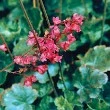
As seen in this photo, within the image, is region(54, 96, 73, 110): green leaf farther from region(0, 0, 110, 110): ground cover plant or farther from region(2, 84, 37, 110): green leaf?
region(2, 84, 37, 110): green leaf

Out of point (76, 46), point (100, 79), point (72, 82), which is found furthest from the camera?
point (76, 46)

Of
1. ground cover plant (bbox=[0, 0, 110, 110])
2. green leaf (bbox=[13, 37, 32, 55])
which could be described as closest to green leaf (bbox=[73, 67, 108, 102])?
ground cover plant (bbox=[0, 0, 110, 110])

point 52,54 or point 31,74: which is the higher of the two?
point 31,74

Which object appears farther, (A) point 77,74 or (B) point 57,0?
(B) point 57,0

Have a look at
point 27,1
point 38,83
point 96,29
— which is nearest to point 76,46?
point 96,29

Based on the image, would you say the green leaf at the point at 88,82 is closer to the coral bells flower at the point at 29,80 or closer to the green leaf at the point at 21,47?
the coral bells flower at the point at 29,80

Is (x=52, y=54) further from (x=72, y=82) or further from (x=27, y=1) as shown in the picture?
(x=27, y=1)

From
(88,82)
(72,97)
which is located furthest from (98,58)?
(72,97)
